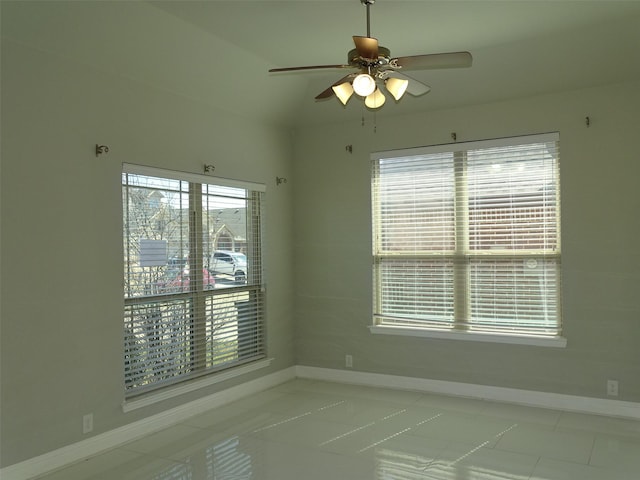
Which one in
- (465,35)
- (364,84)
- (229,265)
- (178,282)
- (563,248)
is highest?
(465,35)

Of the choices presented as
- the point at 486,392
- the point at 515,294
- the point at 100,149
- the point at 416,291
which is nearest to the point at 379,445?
the point at 486,392

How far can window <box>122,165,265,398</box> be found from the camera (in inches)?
157

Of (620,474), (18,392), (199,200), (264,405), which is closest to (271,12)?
(199,200)

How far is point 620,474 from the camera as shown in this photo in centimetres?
321

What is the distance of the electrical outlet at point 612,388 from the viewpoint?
4262mm

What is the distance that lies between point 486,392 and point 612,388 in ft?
3.24

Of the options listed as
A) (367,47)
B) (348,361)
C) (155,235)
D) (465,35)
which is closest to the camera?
(367,47)

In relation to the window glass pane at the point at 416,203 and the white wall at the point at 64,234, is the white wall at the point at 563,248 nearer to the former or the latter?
the window glass pane at the point at 416,203

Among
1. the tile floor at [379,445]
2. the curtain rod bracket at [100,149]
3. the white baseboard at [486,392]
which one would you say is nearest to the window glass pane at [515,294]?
the white baseboard at [486,392]

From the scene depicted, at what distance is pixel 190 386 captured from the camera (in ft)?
14.4

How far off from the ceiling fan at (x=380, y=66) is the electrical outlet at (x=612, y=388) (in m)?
2.86

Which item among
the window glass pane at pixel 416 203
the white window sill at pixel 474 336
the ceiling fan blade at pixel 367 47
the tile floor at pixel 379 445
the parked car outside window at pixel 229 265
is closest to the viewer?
the ceiling fan blade at pixel 367 47

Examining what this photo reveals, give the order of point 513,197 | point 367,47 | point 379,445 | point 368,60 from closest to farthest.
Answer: point 367,47 → point 368,60 → point 379,445 → point 513,197

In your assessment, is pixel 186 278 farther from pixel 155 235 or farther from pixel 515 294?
pixel 515 294
